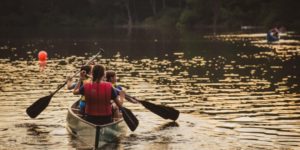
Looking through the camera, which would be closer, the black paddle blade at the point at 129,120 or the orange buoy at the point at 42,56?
the black paddle blade at the point at 129,120

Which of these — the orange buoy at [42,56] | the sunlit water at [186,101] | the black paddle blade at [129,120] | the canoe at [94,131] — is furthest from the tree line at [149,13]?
the canoe at [94,131]

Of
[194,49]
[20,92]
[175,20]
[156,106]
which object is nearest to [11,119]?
[156,106]

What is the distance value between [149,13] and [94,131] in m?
127

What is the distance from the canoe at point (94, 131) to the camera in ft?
51.4

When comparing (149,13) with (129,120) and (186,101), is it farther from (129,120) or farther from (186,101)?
(129,120)

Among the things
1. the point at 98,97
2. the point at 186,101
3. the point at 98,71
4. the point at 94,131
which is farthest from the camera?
the point at 186,101

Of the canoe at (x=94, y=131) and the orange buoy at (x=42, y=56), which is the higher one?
the orange buoy at (x=42, y=56)

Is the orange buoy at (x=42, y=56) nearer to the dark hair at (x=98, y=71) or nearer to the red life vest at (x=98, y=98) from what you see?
the red life vest at (x=98, y=98)

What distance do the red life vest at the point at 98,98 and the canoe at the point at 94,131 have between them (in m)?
0.38

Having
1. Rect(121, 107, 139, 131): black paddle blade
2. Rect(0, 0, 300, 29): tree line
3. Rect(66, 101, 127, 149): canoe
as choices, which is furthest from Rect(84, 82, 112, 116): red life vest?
Rect(0, 0, 300, 29): tree line

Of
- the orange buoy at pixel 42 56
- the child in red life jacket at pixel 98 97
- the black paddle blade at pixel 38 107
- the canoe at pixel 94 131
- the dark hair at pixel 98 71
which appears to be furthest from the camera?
the orange buoy at pixel 42 56

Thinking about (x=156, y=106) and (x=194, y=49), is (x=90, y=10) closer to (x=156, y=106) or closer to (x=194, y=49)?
(x=194, y=49)

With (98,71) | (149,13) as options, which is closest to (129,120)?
(98,71)

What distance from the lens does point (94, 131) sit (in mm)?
15641
